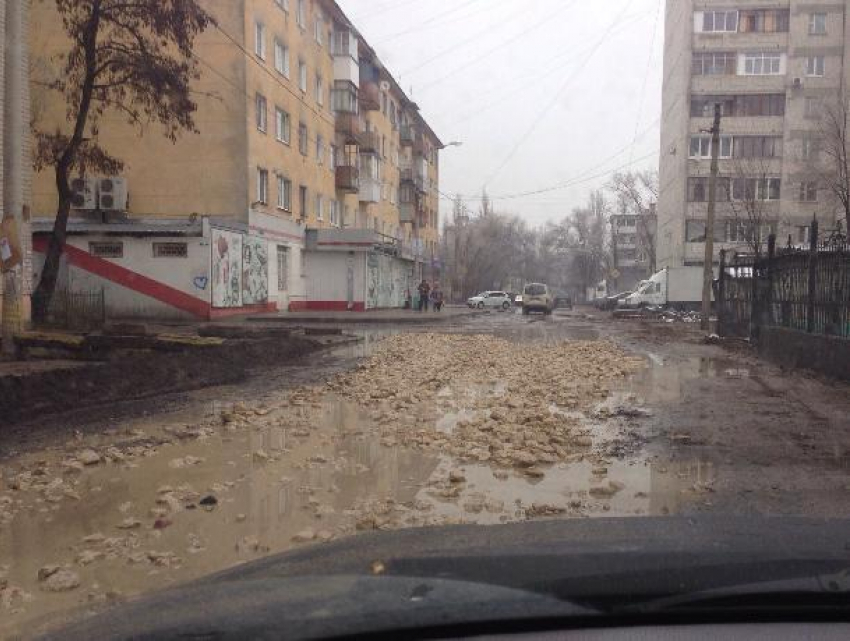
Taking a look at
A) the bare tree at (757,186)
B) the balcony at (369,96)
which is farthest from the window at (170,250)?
the bare tree at (757,186)

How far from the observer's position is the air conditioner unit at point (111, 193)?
25.5m

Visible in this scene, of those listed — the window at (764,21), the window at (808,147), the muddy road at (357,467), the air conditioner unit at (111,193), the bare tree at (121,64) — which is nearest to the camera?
the muddy road at (357,467)

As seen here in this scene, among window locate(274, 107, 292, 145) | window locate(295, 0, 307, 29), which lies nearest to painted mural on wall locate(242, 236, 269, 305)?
window locate(274, 107, 292, 145)

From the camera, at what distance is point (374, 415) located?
317 inches

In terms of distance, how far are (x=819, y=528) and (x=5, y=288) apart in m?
11.5

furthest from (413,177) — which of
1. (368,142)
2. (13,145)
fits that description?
(13,145)

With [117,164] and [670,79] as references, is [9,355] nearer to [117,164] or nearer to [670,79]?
[117,164]

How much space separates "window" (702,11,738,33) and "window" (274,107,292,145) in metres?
35.4

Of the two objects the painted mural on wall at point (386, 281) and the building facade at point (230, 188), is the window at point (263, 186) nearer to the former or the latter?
the building facade at point (230, 188)

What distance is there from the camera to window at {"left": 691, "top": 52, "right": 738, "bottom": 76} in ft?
172

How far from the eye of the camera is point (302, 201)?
113 feet

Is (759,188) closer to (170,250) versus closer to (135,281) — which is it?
(170,250)

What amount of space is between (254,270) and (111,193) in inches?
239

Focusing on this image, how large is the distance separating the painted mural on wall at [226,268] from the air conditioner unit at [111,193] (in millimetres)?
3454
